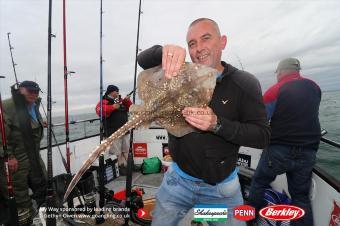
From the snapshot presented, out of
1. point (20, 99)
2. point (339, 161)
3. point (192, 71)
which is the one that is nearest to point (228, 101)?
point (192, 71)

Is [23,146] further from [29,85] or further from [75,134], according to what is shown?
[75,134]

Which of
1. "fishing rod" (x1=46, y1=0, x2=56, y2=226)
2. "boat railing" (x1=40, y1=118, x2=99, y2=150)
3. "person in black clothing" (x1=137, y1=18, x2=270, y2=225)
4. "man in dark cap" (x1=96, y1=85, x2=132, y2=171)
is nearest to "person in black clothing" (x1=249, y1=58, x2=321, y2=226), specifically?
"person in black clothing" (x1=137, y1=18, x2=270, y2=225)

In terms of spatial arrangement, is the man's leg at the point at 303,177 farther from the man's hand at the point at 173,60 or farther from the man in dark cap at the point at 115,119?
the man in dark cap at the point at 115,119

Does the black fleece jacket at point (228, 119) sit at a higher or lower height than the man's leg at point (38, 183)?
higher

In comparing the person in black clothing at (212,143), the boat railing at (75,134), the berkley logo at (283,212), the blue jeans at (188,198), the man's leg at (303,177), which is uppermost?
the person in black clothing at (212,143)

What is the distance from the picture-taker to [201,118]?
6.09 ft

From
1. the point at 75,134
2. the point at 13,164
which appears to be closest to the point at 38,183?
the point at 13,164

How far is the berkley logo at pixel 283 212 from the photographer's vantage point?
11.3 feet

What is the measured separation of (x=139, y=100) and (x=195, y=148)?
74 centimetres

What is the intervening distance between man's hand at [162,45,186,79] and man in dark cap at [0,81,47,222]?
12.7 ft

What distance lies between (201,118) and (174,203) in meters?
1.07

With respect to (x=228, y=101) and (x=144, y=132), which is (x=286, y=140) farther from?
(x=144, y=132)

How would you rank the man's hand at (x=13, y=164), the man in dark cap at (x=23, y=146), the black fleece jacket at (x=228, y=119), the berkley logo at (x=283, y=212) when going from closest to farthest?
Result: 1. the black fleece jacket at (x=228, y=119)
2. the berkley logo at (x=283, y=212)
3. the man's hand at (x=13, y=164)
4. the man in dark cap at (x=23, y=146)

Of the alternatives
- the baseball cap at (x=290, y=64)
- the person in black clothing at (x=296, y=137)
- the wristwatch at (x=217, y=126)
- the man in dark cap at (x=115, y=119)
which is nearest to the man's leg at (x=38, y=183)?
the man in dark cap at (x=115, y=119)
